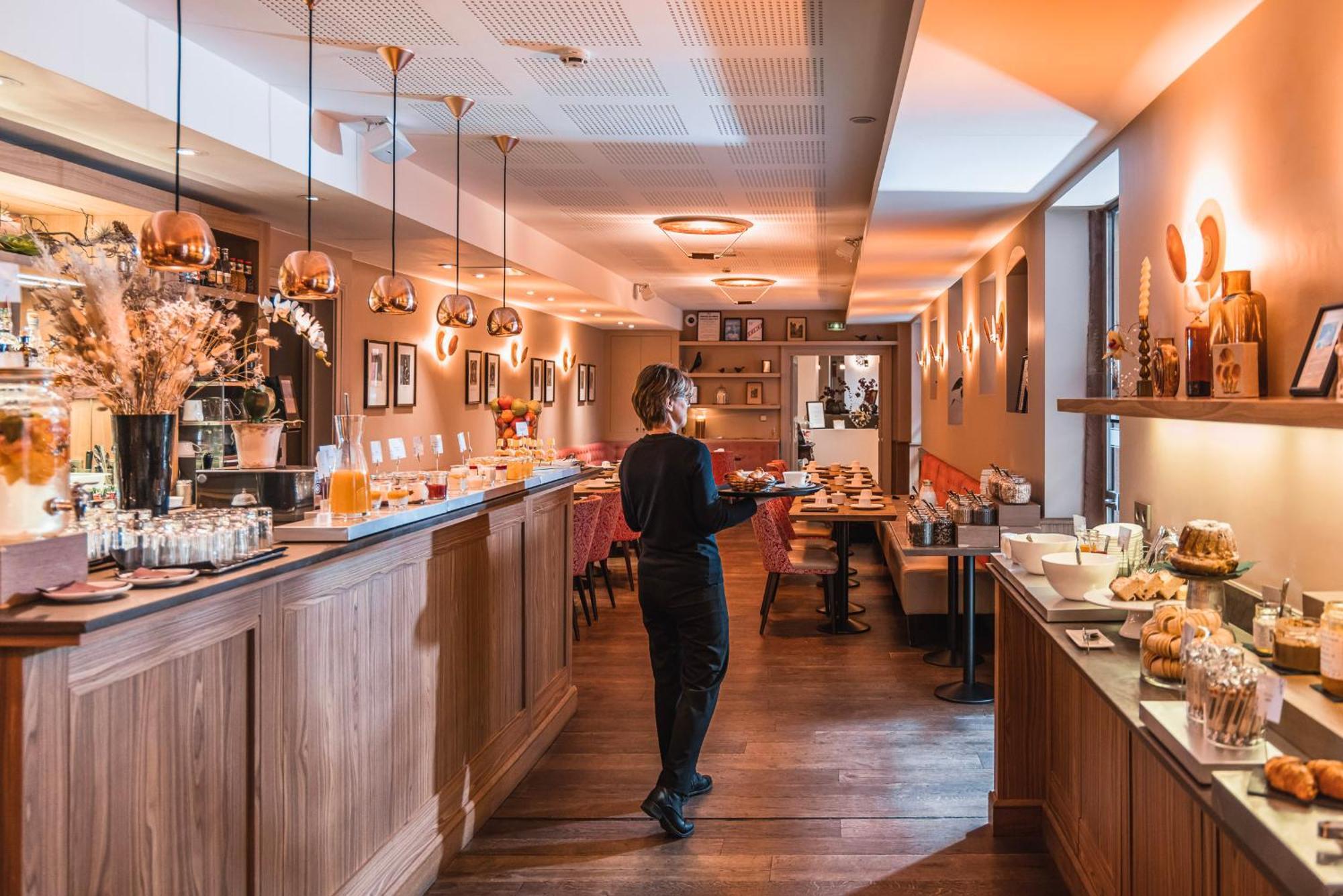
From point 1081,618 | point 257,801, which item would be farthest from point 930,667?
point 257,801

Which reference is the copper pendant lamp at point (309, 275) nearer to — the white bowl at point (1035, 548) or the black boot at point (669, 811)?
the black boot at point (669, 811)

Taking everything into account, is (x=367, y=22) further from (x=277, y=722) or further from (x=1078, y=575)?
(x=1078, y=575)

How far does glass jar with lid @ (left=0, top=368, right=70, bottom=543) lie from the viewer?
1983 millimetres

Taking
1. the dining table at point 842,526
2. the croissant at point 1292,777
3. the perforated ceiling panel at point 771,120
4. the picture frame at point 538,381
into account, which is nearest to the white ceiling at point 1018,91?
the perforated ceiling panel at point 771,120

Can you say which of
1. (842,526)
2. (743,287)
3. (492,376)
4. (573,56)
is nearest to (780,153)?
(573,56)

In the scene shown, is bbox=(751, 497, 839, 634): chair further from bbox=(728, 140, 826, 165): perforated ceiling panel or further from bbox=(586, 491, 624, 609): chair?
bbox=(728, 140, 826, 165): perforated ceiling panel

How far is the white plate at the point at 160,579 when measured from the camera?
2.18m

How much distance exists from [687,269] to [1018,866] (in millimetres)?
9125

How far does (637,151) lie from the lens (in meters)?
6.28

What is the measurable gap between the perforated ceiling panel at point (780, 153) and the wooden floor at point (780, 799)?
3154mm

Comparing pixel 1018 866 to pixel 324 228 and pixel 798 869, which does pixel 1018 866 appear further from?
pixel 324 228

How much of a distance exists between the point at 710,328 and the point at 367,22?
43.0 ft

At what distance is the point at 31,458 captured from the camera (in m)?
2.02

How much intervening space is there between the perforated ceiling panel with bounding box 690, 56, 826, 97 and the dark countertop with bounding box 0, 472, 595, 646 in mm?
2823
